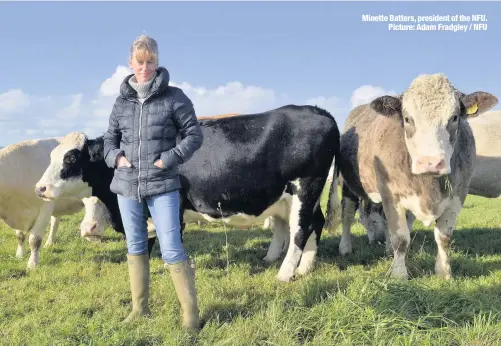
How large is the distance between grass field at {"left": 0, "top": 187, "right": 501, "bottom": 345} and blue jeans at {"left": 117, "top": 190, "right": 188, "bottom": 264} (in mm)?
627

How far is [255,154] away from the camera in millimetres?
5172

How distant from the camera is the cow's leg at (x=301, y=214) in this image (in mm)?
5234

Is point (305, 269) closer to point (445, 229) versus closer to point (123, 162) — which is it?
point (445, 229)

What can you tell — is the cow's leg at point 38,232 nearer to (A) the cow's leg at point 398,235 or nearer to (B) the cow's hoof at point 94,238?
(B) the cow's hoof at point 94,238

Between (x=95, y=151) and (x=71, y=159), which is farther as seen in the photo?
(x=95, y=151)

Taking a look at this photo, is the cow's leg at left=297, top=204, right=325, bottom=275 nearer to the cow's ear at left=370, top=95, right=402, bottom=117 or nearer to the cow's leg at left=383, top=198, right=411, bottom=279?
the cow's leg at left=383, top=198, right=411, bottom=279

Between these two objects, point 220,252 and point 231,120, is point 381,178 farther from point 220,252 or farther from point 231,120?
point 220,252

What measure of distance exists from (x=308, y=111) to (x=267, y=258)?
6.99 ft

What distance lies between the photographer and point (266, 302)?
4160mm

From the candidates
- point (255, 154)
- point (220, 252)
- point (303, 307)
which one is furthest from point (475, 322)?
point (220, 252)

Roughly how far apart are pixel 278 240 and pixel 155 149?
3280mm

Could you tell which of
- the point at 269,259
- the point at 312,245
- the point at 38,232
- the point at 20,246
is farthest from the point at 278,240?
the point at 20,246

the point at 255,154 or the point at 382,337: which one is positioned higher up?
the point at 255,154

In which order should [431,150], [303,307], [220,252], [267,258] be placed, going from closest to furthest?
[303,307] < [431,150] < [267,258] < [220,252]
